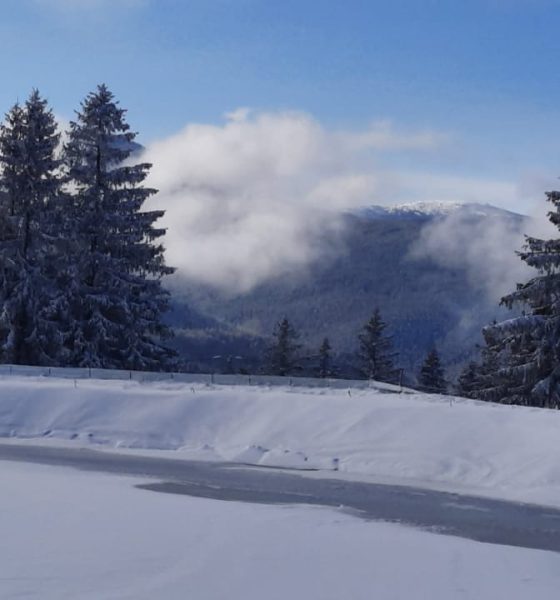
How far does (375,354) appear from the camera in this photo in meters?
56.8

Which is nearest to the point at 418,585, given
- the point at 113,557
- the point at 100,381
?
the point at 113,557

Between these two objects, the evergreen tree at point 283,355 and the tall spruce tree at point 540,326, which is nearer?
the tall spruce tree at point 540,326

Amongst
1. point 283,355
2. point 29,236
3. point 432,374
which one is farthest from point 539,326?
point 432,374

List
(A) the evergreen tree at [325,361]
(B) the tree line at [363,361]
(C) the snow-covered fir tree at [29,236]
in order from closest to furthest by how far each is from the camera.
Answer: (C) the snow-covered fir tree at [29,236], (B) the tree line at [363,361], (A) the evergreen tree at [325,361]

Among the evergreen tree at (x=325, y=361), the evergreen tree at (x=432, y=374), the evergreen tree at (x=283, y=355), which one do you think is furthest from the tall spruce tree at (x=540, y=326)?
the evergreen tree at (x=325, y=361)

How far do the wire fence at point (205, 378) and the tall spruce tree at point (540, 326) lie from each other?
14.4 feet

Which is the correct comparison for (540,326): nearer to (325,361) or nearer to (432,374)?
(432,374)

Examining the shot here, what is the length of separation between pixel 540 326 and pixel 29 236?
22227 mm

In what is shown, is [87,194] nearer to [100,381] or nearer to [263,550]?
[100,381]

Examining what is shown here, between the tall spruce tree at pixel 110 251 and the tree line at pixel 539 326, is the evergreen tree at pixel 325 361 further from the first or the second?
the tree line at pixel 539 326

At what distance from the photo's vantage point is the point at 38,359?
117 ft

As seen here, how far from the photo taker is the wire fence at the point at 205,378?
28.8 m

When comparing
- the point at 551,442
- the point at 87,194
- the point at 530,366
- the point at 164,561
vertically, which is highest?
the point at 87,194

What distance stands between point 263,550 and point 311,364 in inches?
2052
